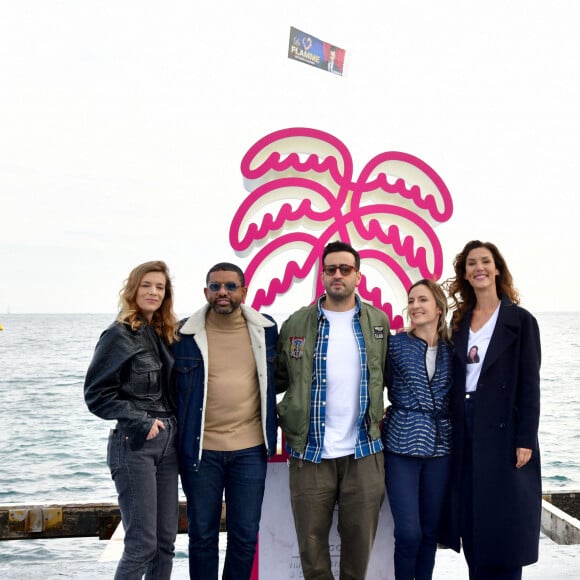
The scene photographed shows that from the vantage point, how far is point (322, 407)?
293 centimetres

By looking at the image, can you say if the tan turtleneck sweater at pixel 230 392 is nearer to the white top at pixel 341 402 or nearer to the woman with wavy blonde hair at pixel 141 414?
the woman with wavy blonde hair at pixel 141 414

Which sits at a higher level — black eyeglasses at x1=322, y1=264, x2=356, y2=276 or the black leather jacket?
black eyeglasses at x1=322, y1=264, x2=356, y2=276

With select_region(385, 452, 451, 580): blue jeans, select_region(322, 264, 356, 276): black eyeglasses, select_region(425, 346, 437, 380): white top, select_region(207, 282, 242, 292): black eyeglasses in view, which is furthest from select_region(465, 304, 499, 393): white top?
select_region(207, 282, 242, 292): black eyeglasses

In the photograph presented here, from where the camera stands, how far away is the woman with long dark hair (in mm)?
2869

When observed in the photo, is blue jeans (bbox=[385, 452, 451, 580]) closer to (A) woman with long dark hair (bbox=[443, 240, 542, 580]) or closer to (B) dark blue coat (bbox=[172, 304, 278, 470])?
(A) woman with long dark hair (bbox=[443, 240, 542, 580])

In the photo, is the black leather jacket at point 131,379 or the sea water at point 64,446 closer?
the black leather jacket at point 131,379

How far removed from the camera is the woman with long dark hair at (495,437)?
2.87 m

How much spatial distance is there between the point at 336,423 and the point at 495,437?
74 cm

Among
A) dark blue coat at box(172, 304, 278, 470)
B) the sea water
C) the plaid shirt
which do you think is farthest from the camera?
the sea water

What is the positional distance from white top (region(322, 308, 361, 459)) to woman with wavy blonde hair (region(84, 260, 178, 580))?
2.41 ft

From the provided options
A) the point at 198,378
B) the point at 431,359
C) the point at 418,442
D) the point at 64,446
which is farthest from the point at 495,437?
the point at 64,446

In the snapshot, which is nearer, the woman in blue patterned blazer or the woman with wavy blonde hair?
the woman with wavy blonde hair

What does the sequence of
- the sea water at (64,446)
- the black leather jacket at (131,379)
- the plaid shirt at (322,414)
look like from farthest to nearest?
the sea water at (64,446) → the plaid shirt at (322,414) → the black leather jacket at (131,379)

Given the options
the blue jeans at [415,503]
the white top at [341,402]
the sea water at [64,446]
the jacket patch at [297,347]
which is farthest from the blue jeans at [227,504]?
the sea water at [64,446]
